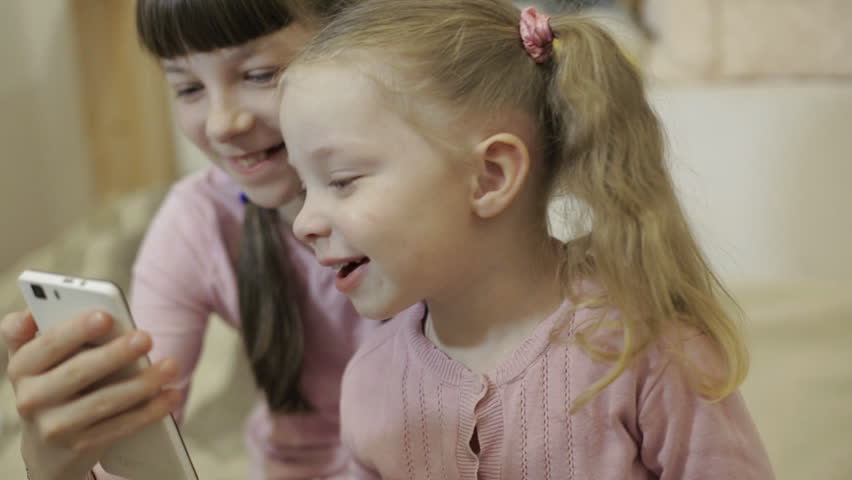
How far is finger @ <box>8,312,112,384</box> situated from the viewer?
0.55 meters

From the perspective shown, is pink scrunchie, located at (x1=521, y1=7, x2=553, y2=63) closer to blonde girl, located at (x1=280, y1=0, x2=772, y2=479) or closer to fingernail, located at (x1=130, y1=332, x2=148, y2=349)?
blonde girl, located at (x1=280, y1=0, x2=772, y2=479)

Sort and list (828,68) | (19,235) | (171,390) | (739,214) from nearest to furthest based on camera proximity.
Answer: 1. (171,390)
2. (739,214)
3. (828,68)
4. (19,235)

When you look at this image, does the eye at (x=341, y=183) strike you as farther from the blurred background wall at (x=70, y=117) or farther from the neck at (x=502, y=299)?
the blurred background wall at (x=70, y=117)

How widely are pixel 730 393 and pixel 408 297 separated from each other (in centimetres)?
24

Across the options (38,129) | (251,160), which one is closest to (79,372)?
(251,160)

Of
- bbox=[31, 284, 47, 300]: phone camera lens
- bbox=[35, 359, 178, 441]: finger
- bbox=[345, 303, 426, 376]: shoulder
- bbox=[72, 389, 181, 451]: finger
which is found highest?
bbox=[31, 284, 47, 300]: phone camera lens

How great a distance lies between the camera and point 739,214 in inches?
57.7

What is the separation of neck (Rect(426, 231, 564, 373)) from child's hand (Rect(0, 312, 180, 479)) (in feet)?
0.72

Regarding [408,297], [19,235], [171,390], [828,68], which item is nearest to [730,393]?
[408,297]

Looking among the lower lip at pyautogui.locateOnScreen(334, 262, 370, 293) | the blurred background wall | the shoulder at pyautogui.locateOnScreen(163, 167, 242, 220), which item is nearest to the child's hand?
the lower lip at pyautogui.locateOnScreen(334, 262, 370, 293)

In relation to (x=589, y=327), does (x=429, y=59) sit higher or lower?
higher

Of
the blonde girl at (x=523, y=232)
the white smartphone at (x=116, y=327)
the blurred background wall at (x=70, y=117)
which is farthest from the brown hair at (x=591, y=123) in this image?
the blurred background wall at (x=70, y=117)

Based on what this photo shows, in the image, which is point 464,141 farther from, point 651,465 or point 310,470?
point 310,470

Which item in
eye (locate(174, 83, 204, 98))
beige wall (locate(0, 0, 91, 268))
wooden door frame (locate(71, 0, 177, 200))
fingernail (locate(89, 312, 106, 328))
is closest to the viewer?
fingernail (locate(89, 312, 106, 328))
